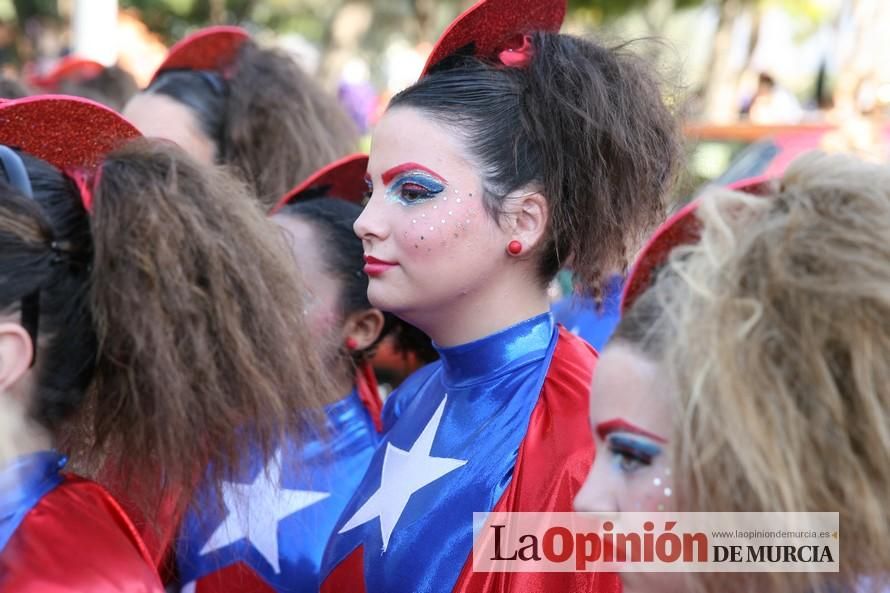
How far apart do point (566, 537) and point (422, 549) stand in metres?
0.28

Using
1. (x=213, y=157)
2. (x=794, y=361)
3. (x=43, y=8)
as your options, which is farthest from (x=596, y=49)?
(x=43, y=8)

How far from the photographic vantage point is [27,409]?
1727 mm

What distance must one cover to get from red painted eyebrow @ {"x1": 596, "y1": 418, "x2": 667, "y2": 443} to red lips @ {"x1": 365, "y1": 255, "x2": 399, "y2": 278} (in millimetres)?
686

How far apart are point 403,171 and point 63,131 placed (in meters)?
0.61

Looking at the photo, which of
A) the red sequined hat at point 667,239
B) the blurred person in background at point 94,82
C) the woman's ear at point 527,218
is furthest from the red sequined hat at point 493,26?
the blurred person in background at point 94,82

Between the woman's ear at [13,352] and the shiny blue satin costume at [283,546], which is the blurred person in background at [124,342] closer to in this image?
the woman's ear at [13,352]

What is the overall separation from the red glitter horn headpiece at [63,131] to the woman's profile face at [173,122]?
1.35 meters


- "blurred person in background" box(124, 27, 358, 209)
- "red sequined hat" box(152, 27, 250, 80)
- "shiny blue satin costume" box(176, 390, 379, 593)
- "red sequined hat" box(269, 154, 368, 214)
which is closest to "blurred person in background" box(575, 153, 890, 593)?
"shiny blue satin costume" box(176, 390, 379, 593)

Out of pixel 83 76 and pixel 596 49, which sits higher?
pixel 596 49

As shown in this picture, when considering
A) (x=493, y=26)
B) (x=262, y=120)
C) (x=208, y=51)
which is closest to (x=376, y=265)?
(x=493, y=26)

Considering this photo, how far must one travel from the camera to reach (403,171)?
2062 millimetres

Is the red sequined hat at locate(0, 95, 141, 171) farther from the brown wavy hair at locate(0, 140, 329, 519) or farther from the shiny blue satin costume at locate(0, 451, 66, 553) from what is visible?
the shiny blue satin costume at locate(0, 451, 66, 553)

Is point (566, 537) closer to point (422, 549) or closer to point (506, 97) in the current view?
Answer: point (422, 549)

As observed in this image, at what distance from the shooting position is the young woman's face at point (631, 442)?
1.40 metres
